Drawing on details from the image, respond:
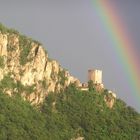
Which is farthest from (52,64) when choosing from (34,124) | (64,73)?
(34,124)

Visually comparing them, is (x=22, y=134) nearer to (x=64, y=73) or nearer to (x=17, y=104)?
(x=17, y=104)

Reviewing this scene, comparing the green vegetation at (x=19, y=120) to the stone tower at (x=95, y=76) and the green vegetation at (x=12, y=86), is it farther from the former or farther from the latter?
the stone tower at (x=95, y=76)

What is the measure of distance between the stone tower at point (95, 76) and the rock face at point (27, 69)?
873 cm

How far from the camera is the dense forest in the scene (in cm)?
13412

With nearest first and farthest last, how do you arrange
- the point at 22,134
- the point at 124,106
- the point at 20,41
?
the point at 22,134 → the point at 20,41 → the point at 124,106

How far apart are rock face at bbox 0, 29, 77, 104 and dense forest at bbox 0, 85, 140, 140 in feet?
4.59

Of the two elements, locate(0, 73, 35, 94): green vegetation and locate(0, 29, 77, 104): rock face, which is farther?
locate(0, 29, 77, 104): rock face

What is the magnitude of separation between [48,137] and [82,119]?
9.93m

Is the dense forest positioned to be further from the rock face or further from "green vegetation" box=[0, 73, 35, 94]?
the rock face

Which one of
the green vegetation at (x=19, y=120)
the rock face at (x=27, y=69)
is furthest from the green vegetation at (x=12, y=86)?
the green vegetation at (x=19, y=120)

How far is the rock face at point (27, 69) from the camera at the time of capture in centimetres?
13825

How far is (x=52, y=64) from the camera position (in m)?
144

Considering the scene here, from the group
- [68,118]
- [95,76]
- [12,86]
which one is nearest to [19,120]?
[12,86]

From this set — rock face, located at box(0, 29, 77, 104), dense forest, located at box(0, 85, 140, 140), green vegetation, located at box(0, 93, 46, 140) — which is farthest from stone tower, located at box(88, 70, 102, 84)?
green vegetation, located at box(0, 93, 46, 140)
